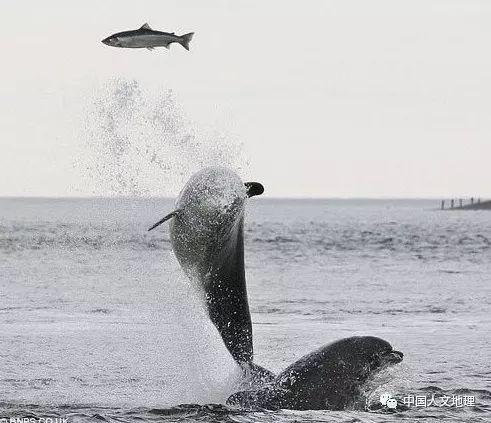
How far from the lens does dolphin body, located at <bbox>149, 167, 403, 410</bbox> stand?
1254 centimetres

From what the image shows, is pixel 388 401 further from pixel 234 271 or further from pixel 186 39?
pixel 186 39

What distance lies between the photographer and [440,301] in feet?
97.2

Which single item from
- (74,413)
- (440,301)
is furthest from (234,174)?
(440,301)

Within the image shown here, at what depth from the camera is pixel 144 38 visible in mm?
18219

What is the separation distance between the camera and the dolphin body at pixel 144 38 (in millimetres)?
18188

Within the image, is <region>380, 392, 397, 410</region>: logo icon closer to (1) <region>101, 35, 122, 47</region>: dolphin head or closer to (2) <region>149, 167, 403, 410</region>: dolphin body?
(2) <region>149, 167, 403, 410</region>: dolphin body

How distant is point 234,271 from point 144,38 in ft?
20.7

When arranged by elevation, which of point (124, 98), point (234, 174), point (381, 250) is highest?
point (124, 98)

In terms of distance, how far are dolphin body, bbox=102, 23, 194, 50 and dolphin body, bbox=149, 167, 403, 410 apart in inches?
234

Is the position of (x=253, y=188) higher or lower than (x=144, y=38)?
lower

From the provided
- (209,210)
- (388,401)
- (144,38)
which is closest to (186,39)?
(144,38)

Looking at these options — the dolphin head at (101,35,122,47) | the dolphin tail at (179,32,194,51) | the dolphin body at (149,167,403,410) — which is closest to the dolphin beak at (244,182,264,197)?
the dolphin body at (149,167,403,410)

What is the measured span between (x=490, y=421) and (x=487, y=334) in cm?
896

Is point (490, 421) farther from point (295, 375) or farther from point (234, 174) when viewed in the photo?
point (234, 174)
